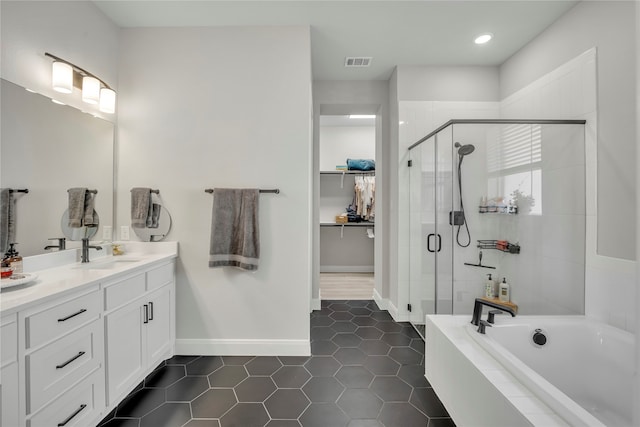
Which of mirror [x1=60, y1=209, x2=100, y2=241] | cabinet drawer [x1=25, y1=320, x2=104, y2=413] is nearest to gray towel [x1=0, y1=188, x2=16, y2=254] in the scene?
mirror [x1=60, y1=209, x2=100, y2=241]

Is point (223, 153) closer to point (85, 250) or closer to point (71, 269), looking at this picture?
point (85, 250)

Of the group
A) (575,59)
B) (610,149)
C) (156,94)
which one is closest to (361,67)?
(575,59)

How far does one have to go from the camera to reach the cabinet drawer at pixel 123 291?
64.5 inches

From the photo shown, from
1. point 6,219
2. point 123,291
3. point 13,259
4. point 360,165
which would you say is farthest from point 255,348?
point 360,165

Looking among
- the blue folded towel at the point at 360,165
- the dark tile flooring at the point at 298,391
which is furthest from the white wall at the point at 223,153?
the blue folded towel at the point at 360,165

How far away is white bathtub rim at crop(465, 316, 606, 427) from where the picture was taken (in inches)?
38.6

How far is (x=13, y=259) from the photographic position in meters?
1.46

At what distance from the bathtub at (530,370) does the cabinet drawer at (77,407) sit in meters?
1.91

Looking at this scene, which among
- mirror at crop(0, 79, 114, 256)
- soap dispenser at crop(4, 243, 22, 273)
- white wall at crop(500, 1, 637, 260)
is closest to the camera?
soap dispenser at crop(4, 243, 22, 273)

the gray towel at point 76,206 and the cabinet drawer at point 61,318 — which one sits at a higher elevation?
the gray towel at point 76,206

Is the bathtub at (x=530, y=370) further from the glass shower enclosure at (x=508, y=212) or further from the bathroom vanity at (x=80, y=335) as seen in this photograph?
the bathroom vanity at (x=80, y=335)

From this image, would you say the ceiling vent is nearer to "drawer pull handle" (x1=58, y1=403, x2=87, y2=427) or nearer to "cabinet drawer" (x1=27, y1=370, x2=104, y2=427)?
"cabinet drawer" (x1=27, y1=370, x2=104, y2=427)

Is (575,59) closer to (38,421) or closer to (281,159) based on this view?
(281,159)

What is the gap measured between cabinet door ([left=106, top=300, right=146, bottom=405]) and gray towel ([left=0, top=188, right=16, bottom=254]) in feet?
2.21
